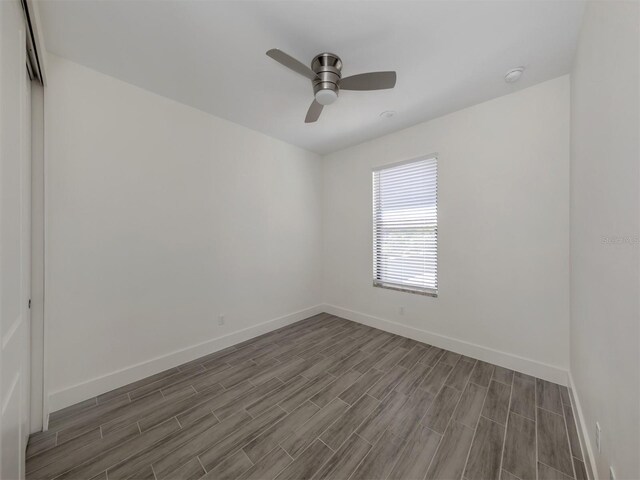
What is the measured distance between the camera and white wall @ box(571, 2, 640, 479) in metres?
0.86

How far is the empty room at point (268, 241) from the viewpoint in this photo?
3.99 feet

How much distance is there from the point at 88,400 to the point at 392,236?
3551mm

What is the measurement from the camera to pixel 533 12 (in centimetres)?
151

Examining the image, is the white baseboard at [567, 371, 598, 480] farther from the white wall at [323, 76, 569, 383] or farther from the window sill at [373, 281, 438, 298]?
the window sill at [373, 281, 438, 298]

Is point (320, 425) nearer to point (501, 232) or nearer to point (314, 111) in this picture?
point (501, 232)

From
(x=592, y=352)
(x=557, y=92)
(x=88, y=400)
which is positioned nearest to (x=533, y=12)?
(x=557, y=92)

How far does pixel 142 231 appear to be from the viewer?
228 cm

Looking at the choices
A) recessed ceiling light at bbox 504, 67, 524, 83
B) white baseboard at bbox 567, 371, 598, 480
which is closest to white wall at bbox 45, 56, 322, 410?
recessed ceiling light at bbox 504, 67, 524, 83

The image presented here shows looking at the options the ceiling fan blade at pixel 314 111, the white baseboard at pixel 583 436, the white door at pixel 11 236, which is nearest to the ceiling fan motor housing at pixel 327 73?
the ceiling fan blade at pixel 314 111

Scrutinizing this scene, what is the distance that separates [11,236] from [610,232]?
2.66 meters

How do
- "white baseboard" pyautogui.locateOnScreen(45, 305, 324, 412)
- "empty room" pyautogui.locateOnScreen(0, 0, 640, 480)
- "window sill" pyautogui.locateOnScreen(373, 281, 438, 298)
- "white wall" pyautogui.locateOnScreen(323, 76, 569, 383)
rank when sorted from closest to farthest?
"empty room" pyautogui.locateOnScreen(0, 0, 640, 480)
"white baseboard" pyautogui.locateOnScreen(45, 305, 324, 412)
"white wall" pyautogui.locateOnScreen(323, 76, 569, 383)
"window sill" pyautogui.locateOnScreen(373, 281, 438, 298)

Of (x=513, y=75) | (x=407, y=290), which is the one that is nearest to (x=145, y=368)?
(x=407, y=290)

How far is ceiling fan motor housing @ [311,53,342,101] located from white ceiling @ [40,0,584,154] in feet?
0.21

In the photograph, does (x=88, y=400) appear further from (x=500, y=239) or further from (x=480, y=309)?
(x=500, y=239)
